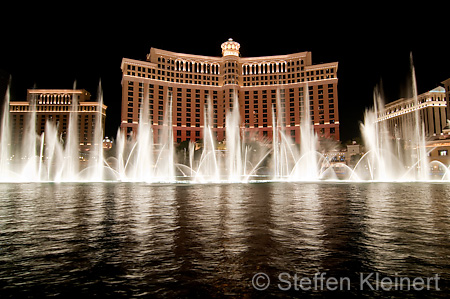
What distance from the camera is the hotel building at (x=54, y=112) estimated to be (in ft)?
409

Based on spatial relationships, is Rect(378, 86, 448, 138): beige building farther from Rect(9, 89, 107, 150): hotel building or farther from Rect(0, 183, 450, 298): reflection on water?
Rect(9, 89, 107, 150): hotel building

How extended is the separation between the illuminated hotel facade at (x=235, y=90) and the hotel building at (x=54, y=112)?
3380cm


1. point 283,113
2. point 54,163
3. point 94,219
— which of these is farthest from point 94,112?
point 94,219

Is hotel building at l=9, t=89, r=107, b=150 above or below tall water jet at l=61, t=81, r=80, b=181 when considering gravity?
above

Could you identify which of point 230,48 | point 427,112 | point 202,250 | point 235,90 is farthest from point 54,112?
point 427,112

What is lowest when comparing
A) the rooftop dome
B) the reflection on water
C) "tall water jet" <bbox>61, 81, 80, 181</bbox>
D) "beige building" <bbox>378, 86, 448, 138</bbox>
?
the reflection on water

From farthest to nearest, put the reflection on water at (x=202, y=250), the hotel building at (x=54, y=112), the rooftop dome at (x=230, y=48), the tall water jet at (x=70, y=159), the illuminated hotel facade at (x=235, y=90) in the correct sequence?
the hotel building at (x=54, y=112) → the rooftop dome at (x=230, y=48) → the illuminated hotel facade at (x=235, y=90) → the tall water jet at (x=70, y=159) → the reflection on water at (x=202, y=250)

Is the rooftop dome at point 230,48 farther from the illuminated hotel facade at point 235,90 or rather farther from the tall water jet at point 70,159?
the tall water jet at point 70,159

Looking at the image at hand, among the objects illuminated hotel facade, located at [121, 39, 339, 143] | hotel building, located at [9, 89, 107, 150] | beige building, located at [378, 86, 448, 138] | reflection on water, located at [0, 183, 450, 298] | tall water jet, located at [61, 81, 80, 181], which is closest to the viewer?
reflection on water, located at [0, 183, 450, 298]

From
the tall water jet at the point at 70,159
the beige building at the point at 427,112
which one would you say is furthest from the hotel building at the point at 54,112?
the beige building at the point at 427,112

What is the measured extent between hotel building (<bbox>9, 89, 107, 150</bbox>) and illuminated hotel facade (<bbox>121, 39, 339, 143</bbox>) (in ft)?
111

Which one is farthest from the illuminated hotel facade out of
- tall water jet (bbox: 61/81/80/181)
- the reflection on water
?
the reflection on water

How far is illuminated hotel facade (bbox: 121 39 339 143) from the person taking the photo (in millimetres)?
106875

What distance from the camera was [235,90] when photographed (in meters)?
111
